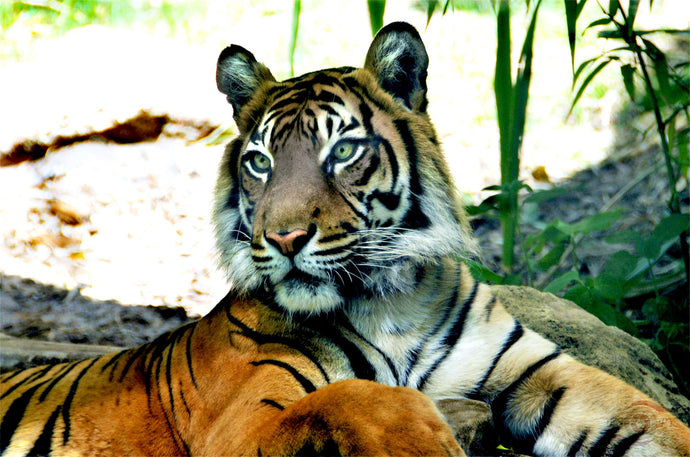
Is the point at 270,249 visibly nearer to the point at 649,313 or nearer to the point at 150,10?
the point at 649,313

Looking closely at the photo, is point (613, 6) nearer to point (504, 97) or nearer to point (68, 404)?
point (504, 97)

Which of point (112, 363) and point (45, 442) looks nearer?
point (45, 442)

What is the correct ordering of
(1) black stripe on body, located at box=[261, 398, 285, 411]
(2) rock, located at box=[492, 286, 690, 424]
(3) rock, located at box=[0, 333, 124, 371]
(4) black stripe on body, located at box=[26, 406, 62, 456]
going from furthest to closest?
(3) rock, located at box=[0, 333, 124, 371]
(2) rock, located at box=[492, 286, 690, 424]
(4) black stripe on body, located at box=[26, 406, 62, 456]
(1) black stripe on body, located at box=[261, 398, 285, 411]

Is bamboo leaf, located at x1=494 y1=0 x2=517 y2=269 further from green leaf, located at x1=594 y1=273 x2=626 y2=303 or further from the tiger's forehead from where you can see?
the tiger's forehead

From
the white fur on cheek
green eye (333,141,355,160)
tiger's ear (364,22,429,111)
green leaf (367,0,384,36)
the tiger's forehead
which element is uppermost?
green leaf (367,0,384,36)

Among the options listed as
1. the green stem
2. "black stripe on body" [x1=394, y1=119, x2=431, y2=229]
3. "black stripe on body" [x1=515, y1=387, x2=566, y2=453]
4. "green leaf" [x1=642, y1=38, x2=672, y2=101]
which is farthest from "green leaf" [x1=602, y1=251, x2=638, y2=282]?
"black stripe on body" [x1=394, y1=119, x2=431, y2=229]

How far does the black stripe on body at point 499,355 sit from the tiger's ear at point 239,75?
1.05m

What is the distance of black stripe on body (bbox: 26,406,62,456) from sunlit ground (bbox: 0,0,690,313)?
1.42 m

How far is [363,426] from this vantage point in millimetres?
1327

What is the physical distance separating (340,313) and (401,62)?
716 millimetres

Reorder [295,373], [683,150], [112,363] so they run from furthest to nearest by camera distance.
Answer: [683,150] → [112,363] → [295,373]

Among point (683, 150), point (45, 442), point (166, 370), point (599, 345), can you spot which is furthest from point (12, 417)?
point (683, 150)

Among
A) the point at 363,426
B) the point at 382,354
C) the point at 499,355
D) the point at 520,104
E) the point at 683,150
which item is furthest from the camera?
the point at 683,150

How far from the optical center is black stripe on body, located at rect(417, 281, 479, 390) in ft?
5.94
